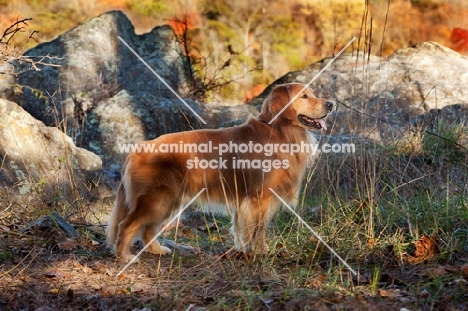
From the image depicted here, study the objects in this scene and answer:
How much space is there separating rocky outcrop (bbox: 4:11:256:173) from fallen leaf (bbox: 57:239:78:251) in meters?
3.07

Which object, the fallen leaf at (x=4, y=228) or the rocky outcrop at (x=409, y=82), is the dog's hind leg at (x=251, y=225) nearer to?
the fallen leaf at (x=4, y=228)

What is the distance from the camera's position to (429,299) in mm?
3643

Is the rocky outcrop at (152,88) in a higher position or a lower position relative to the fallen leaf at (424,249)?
higher

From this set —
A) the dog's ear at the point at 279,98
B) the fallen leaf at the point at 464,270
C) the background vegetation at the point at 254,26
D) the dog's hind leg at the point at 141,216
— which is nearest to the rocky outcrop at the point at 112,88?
the background vegetation at the point at 254,26

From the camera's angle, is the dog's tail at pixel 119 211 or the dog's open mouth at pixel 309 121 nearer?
the dog's tail at pixel 119 211

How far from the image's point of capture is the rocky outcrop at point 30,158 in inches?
260

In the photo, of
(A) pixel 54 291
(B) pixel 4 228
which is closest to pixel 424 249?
(A) pixel 54 291

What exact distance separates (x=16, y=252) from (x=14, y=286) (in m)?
0.75

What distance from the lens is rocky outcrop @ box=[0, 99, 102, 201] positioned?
6.61 m

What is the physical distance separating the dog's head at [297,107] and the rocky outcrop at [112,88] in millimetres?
3373

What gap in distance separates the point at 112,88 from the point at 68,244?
19.7 feet

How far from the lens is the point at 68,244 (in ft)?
16.7

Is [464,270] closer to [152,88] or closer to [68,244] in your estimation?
[68,244]

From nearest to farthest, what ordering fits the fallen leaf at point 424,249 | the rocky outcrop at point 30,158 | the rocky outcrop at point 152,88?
the fallen leaf at point 424,249, the rocky outcrop at point 30,158, the rocky outcrop at point 152,88
